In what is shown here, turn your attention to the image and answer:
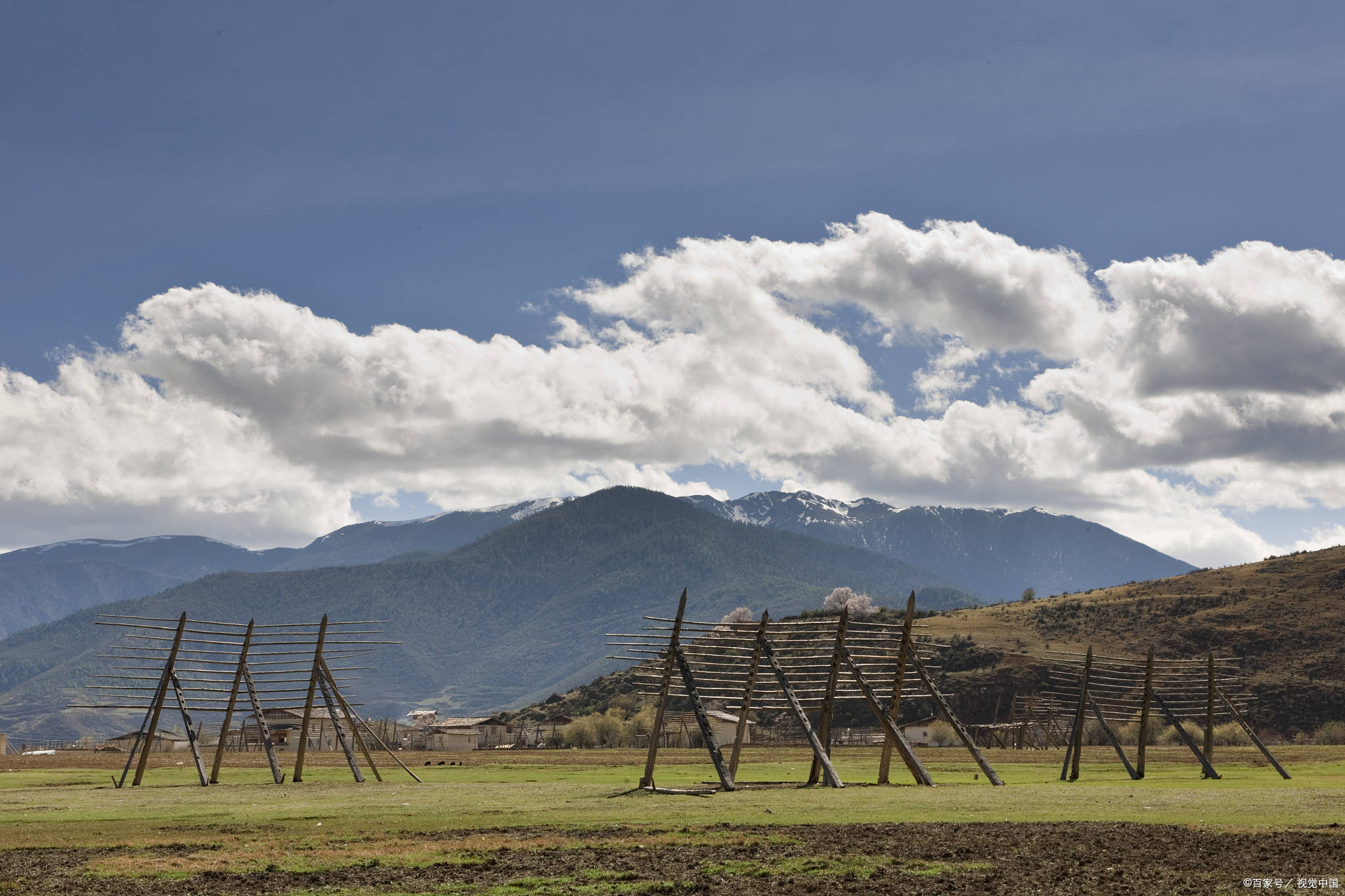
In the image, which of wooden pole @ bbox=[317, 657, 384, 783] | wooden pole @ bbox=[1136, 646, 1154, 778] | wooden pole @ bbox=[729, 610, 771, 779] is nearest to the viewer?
wooden pole @ bbox=[729, 610, 771, 779]

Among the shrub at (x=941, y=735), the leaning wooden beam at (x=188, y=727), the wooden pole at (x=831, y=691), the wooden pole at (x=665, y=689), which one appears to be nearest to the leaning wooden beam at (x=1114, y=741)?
the wooden pole at (x=831, y=691)

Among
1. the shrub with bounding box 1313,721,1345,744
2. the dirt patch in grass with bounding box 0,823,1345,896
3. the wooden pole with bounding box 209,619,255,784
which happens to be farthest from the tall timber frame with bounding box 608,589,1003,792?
the shrub with bounding box 1313,721,1345,744

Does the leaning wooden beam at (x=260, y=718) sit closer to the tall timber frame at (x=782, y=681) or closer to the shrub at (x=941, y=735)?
the tall timber frame at (x=782, y=681)

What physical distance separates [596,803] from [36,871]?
10.3 m

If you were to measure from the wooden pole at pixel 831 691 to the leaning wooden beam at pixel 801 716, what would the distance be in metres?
0.40

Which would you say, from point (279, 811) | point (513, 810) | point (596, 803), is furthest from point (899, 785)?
point (279, 811)

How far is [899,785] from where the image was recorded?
26016 mm

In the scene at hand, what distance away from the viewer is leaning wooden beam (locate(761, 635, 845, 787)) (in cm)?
2497

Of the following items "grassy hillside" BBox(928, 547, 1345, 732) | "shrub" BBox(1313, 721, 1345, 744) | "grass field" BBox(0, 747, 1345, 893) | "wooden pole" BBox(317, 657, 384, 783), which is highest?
"grassy hillside" BBox(928, 547, 1345, 732)

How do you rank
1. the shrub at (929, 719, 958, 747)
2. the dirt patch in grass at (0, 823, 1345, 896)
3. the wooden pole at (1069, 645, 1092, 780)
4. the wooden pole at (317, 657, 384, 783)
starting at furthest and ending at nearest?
the shrub at (929, 719, 958, 747)
the wooden pole at (1069, 645, 1092, 780)
the wooden pole at (317, 657, 384, 783)
the dirt patch in grass at (0, 823, 1345, 896)

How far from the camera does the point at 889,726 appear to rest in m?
25.8

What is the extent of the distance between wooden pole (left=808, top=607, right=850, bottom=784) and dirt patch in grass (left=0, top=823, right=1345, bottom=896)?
9184 millimetres

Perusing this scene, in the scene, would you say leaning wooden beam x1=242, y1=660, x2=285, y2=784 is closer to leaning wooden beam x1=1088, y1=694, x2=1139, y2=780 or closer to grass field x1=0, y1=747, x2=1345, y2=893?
grass field x1=0, y1=747, x2=1345, y2=893

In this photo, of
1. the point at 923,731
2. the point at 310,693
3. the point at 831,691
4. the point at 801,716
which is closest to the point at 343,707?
the point at 310,693
